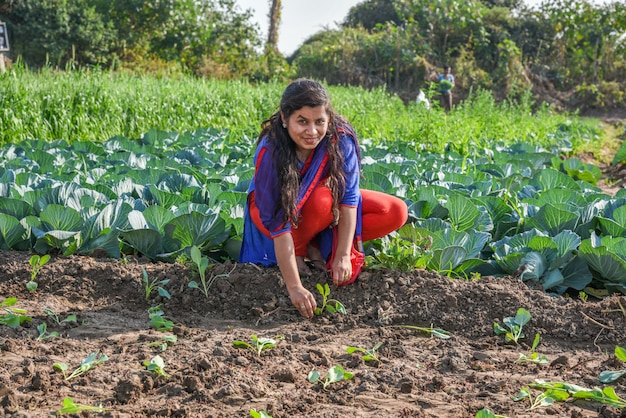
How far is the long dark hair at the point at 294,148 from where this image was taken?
243 centimetres

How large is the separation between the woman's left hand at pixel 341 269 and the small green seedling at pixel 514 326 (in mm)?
583

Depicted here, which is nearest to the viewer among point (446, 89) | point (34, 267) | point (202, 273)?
point (202, 273)

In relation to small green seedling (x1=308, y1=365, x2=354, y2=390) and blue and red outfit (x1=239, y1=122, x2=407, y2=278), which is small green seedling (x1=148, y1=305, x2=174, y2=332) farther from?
small green seedling (x1=308, y1=365, x2=354, y2=390)

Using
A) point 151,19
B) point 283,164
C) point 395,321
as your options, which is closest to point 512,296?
point 395,321

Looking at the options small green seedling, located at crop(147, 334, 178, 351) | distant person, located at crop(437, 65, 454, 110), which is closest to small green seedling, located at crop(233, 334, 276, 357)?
small green seedling, located at crop(147, 334, 178, 351)

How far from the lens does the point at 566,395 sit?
1968mm

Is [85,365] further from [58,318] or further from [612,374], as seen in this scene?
[612,374]

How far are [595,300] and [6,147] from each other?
4.61 meters

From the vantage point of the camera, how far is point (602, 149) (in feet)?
32.1

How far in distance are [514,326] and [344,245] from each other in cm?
70

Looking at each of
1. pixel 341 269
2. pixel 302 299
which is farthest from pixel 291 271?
pixel 341 269

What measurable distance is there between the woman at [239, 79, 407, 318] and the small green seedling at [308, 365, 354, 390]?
17.4 inches

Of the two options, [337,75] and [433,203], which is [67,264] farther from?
[337,75]

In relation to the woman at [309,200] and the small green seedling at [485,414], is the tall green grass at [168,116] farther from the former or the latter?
the small green seedling at [485,414]
